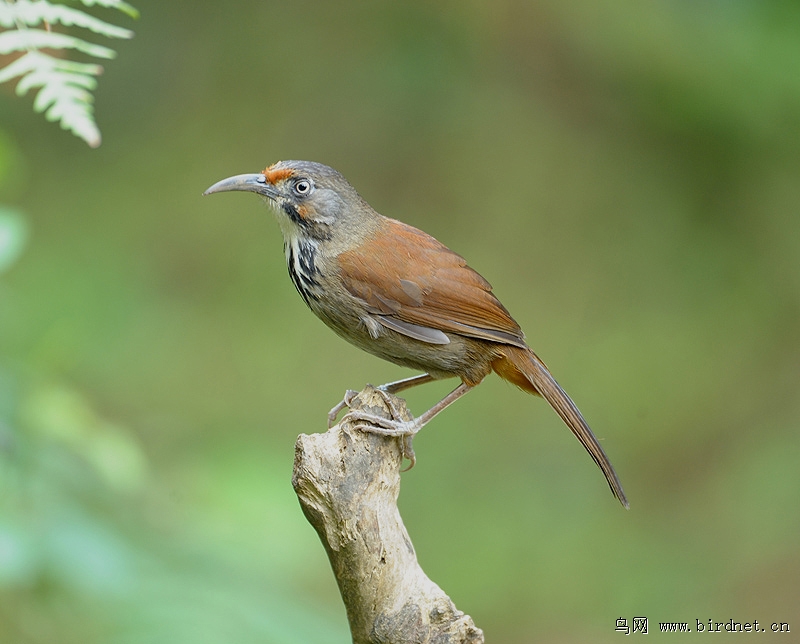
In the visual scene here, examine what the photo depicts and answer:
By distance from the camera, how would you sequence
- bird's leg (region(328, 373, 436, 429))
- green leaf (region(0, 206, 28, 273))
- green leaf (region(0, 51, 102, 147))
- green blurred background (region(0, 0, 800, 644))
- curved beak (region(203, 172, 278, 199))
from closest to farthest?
green leaf (region(0, 51, 102, 147))
green leaf (region(0, 206, 28, 273))
bird's leg (region(328, 373, 436, 429))
curved beak (region(203, 172, 278, 199))
green blurred background (region(0, 0, 800, 644))

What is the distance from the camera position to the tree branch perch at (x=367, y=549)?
254 centimetres

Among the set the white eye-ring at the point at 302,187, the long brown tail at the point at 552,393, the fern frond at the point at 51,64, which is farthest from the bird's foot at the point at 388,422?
the fern frond at the point at 51,64

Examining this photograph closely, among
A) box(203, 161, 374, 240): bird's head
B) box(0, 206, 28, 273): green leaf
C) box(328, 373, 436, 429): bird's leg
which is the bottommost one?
box(0, 206, 28, 273): green leaf

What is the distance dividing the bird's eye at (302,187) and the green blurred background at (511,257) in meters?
2.39

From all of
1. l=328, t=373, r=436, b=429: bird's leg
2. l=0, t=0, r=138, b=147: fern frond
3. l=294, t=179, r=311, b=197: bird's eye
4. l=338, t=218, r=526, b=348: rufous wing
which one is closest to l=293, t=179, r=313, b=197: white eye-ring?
l=294, t=179, r=311, b=197: bird's eye

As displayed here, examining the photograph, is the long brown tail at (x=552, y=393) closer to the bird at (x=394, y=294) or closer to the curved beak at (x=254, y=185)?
the bird at (x=394, y=294)

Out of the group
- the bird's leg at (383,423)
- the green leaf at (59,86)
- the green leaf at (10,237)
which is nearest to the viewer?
the green leaf at (59,86)

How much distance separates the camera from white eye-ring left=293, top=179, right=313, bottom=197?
358cm

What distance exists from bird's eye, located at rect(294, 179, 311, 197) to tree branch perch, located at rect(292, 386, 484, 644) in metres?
1.18

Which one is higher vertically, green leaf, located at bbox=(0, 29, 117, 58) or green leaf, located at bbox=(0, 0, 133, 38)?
green leaf, located at bbox=(0, 0, 133, 38)

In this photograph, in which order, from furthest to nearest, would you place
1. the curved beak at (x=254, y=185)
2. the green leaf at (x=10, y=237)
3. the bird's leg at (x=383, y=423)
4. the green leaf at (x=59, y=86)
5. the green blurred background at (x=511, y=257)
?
1. the green blurred background at (x=511, y=257)
2. the curved beak at (x=254, y=185)
3. the bird's leg at (x=383, y=423)
4. the green leaf at (x=10, y=237)
5. the green leaf at (x=59, y=86)

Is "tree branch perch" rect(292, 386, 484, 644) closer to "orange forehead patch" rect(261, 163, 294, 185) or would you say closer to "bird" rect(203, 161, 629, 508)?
"bird" rect(203, 161, 629, 508)

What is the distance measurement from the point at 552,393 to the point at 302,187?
118cm

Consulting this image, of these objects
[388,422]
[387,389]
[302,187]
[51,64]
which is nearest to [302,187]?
[302,187]
